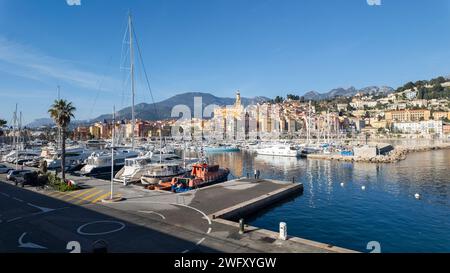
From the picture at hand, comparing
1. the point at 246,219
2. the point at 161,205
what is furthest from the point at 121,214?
the point at 246,219

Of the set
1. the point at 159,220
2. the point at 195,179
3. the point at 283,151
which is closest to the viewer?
the point at 159,220

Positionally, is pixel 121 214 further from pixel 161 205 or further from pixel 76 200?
pixel 76 200

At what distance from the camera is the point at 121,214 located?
17922mm

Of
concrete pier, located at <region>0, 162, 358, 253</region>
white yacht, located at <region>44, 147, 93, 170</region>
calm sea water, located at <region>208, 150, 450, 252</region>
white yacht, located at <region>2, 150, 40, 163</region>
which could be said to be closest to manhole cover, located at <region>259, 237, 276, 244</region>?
concrete pier, located at <region>0, 162, 358, 253</region>

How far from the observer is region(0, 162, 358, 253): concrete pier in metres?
12.6

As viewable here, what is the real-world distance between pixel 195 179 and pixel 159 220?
16.1m

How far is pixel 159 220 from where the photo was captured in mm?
16484

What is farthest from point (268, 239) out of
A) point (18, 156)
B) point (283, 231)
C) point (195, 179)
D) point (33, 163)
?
point (18, 156)

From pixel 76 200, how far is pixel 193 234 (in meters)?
12.7

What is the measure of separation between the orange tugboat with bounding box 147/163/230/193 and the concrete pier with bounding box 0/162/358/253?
421cm

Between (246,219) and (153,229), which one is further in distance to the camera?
(246,219)

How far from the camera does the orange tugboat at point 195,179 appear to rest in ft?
100.0

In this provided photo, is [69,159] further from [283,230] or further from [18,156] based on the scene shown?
[283,230]

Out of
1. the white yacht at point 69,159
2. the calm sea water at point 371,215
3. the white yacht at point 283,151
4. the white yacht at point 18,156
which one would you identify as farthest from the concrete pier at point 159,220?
the white yacht at point 283,151
